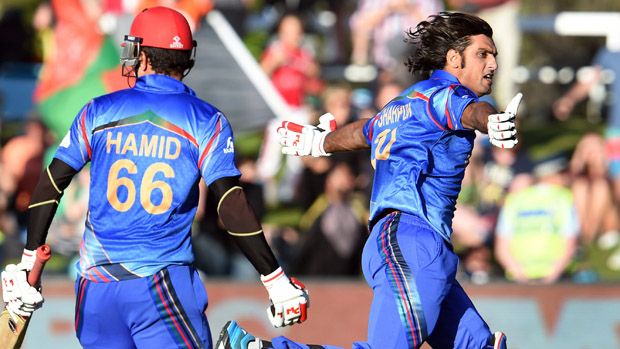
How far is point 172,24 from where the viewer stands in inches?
236

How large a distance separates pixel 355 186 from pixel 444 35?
4996 mm

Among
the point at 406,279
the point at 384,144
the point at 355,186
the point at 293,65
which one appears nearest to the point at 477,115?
the point at 384,144

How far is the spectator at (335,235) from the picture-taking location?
11.1 meters

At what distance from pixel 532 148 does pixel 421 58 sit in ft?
18.3

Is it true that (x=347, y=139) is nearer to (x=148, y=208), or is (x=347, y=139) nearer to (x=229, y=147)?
(x=229, y=147)

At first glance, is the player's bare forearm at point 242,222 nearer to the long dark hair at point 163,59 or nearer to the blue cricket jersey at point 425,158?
the long dark hair at point 163,59

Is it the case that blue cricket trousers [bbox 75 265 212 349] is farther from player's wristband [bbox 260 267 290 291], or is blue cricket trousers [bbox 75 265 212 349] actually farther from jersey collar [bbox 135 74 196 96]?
jersey collar [bbox 135 74 196 96]

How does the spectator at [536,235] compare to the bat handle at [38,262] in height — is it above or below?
below

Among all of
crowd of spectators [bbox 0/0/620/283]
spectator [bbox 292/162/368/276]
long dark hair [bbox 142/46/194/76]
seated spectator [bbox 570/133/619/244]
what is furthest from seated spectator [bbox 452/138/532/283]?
long dark hair [bbox 142/46/194/76]

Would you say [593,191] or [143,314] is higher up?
[143,314]

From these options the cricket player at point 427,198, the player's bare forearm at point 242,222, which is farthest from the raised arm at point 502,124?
the player's bare forearm at point 242,222

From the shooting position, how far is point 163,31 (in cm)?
599

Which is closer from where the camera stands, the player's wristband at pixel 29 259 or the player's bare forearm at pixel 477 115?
the player's bare forearm at pixel 477 115

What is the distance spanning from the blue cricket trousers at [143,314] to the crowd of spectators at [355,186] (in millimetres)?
5272
